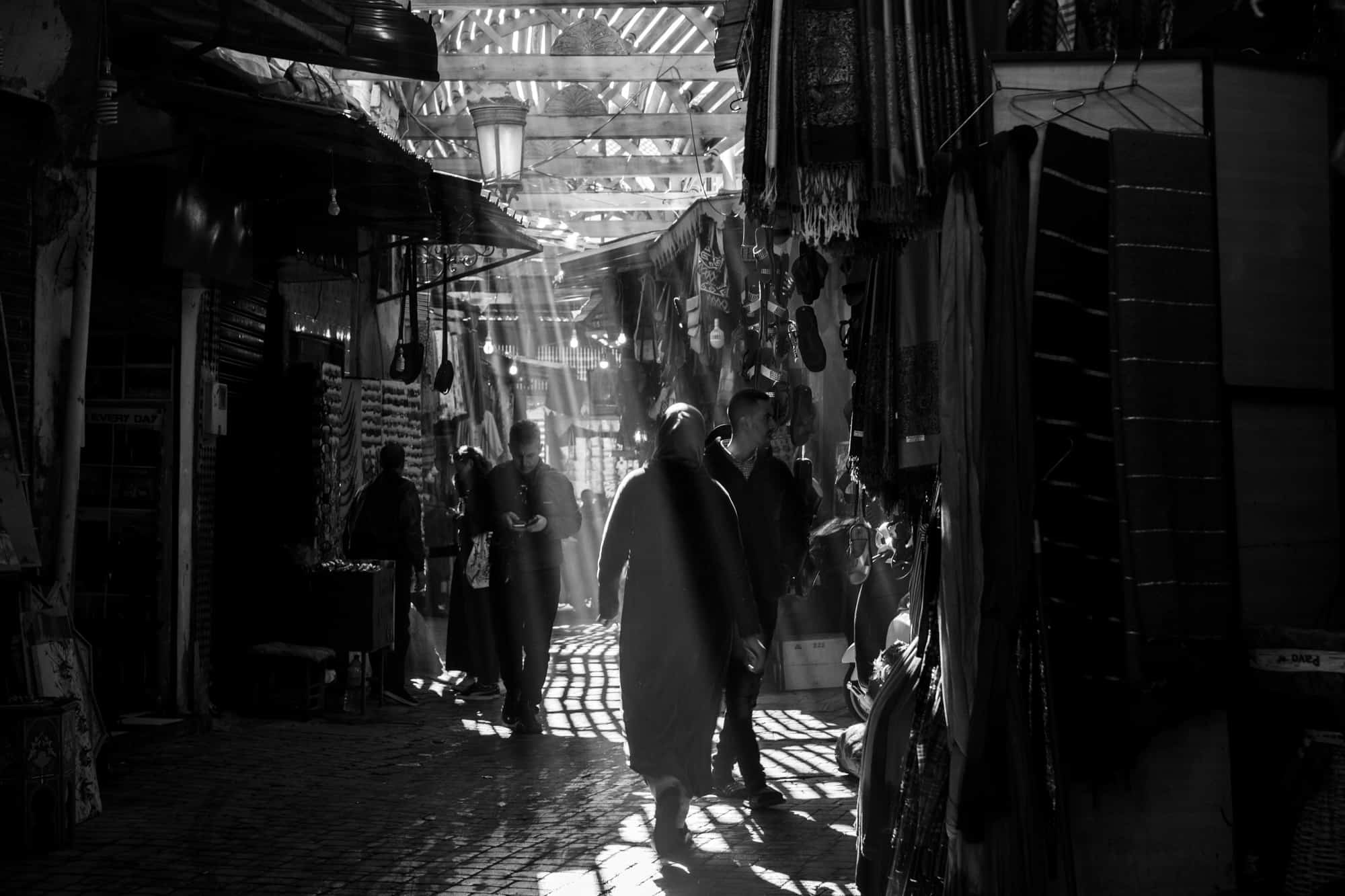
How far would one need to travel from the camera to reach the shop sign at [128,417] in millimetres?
9727

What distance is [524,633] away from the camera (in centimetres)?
998

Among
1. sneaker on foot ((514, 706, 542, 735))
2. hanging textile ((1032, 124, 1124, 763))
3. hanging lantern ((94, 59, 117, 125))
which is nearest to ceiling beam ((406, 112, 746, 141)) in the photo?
sneaker on foot ((514, 706, 542, 735))

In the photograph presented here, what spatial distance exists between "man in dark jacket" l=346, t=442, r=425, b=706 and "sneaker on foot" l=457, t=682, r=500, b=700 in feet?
1.78

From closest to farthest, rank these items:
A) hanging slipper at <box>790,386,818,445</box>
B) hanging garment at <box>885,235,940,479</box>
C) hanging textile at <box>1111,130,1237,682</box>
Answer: hanging textile at <box>1111,130,1237,682</box>
hanging garment at <box>885,235,940,479</box>
hanging slipper at <box>790,386,818,445</box>

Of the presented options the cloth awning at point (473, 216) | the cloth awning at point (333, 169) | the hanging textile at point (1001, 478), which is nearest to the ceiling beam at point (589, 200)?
the cloth awning at point (473, 216)

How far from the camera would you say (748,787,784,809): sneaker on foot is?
7.02 meters

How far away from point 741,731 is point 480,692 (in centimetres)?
515

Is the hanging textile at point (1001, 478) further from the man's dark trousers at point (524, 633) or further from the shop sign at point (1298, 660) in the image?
the man's dark trousers at point (524, 633)

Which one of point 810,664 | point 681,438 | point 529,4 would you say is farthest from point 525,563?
point 529,4

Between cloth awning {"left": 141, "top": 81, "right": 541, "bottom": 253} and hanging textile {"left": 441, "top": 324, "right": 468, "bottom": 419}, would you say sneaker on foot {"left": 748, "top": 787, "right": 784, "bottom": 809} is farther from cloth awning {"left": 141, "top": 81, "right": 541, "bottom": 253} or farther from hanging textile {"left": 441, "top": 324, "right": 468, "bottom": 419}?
hanging textile {"left": 441, "top": 324, "right": 468, "bottom": 419}

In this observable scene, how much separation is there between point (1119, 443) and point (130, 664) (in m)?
7.57

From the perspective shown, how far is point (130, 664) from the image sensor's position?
380 inches

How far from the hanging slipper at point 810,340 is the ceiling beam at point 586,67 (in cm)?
612

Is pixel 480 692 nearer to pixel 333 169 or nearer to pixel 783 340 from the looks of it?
pixel 783 340
